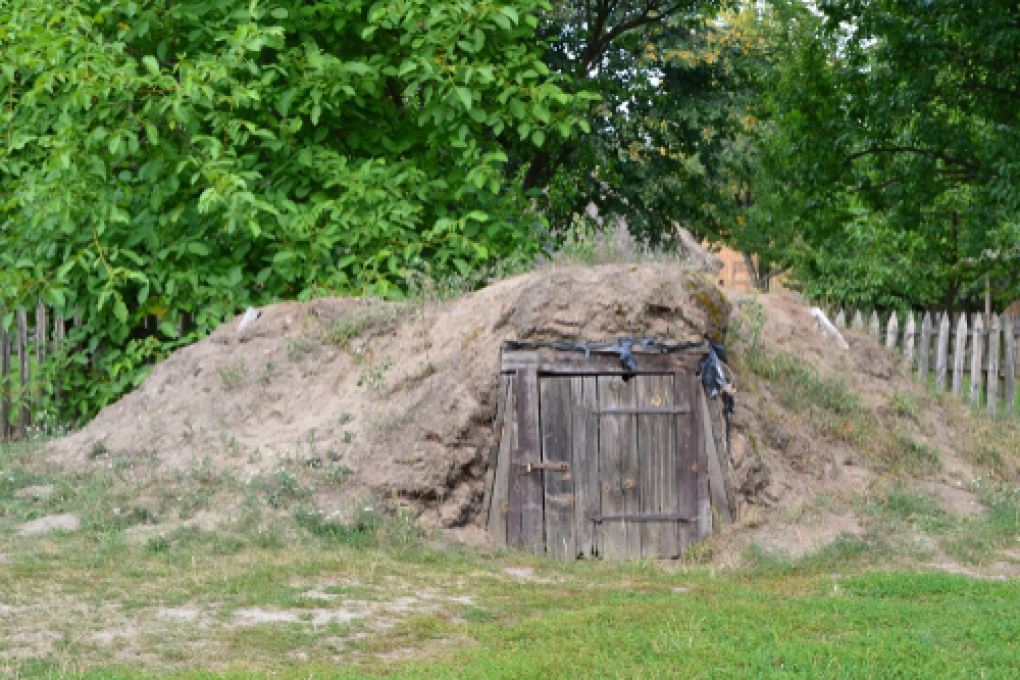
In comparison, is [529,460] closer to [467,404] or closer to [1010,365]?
[467,404]

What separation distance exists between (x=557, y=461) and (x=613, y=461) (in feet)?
1.46

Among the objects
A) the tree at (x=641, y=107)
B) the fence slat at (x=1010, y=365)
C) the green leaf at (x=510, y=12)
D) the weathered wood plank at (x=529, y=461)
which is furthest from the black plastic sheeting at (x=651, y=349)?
the tree at (x=641, y=107)

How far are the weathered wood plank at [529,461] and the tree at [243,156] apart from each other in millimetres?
3187

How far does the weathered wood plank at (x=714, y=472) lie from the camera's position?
9.39 meters

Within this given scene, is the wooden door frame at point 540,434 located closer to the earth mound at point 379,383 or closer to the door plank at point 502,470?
the door plank at point 502,470

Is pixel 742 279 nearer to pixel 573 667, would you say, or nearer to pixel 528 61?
pixel 528 61

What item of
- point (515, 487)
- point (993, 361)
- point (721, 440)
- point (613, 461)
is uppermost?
A: point (993, 361)

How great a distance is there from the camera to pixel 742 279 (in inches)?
2018

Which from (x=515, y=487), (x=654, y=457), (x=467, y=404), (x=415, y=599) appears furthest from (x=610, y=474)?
Result: (x=415, y=599)

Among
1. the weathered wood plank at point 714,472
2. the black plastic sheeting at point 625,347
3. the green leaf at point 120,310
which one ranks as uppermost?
the green leaf at point 120,310

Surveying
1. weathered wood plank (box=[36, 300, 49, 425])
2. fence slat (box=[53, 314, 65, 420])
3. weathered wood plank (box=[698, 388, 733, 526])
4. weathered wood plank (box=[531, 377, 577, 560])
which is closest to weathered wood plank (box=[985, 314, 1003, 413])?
weathered wood plank (box=[698, 388, 733, 526])

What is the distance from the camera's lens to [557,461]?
30.7ft

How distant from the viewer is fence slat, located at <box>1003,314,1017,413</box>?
16812 millimetres

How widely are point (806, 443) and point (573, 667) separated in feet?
16.4
